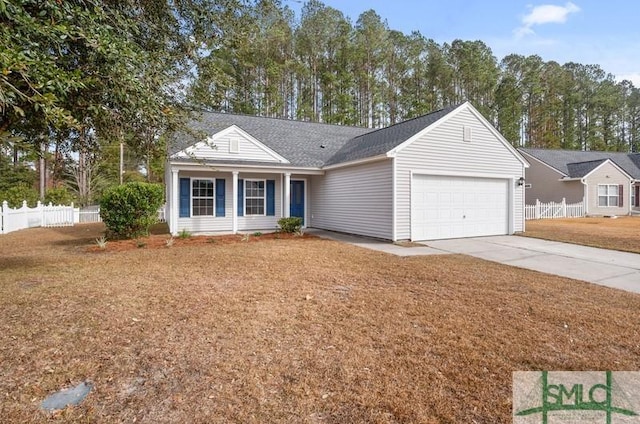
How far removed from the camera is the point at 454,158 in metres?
11.8

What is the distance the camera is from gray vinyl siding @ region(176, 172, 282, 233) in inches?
518

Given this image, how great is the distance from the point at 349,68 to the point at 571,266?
28.1 meters

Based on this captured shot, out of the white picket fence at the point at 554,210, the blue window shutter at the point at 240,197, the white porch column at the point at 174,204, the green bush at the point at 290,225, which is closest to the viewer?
the white porch column at the point at 174,204

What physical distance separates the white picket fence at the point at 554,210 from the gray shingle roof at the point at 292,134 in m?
11.0

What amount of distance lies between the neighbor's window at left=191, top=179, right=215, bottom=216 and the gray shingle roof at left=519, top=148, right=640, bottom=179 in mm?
22816

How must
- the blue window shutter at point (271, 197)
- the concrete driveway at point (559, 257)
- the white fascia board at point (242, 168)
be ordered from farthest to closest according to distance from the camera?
the blue window shutter at point (271, 197)
the white fascia board at point (242, 168)
the concrete driveway at point (559, 257)

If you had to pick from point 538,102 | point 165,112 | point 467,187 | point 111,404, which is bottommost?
point 111,404

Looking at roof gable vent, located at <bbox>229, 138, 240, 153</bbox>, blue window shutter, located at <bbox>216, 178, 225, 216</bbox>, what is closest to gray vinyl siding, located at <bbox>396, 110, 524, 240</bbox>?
roof gable vent, located at <bbox>229, 138, 240, 153</bbox>

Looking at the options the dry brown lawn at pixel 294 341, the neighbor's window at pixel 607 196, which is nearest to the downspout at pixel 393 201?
the dry brown lawn at pixel 294 341

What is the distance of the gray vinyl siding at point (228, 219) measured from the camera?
13.2 metres

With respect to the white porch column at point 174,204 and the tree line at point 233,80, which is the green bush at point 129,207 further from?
the tree line at point 233,80

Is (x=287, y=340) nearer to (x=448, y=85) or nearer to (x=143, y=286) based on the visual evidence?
(x=143, y=286)

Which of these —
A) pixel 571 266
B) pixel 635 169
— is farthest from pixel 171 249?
pixel 635 169

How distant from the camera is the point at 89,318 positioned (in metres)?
4.09
